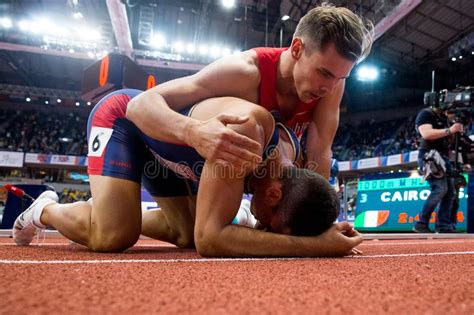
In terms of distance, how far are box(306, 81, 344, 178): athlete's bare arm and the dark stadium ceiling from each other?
873 cm

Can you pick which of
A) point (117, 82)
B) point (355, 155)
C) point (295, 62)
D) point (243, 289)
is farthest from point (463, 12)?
point (243, 289)

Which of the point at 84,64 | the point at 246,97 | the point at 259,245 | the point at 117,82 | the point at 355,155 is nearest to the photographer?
the point at 259,245

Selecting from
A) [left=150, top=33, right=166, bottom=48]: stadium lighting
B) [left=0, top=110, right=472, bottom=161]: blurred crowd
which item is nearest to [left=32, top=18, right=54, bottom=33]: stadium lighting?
[left=150, top=33, right=166, bottom=48]: stadium lighting

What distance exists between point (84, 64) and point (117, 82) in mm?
12459

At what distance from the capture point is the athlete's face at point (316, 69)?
175 centimetres

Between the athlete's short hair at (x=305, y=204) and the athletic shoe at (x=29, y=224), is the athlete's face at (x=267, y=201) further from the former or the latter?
the athletic shoe at (x=29, y=224)

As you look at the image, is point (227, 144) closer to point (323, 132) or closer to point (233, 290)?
point (233, 290)

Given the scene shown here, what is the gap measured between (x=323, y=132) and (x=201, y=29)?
13127mm

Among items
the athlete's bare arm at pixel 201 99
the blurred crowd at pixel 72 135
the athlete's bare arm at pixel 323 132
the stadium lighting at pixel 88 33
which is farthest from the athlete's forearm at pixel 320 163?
the blurred crowd at pixel 72 135

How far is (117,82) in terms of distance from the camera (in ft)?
23.0

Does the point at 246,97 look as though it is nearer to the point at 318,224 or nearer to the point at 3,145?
the point at 318,224

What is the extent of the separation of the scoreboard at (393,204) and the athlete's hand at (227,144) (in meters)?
5.35

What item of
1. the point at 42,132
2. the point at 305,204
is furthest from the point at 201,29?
the point at 305,204

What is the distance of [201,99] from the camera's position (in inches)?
68.6
